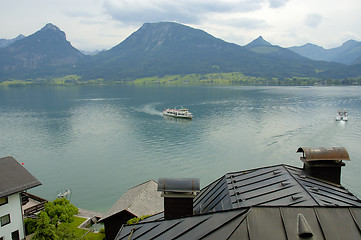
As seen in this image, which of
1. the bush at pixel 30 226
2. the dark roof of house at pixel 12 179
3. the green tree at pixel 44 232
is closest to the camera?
the green tree at pixel 44 232

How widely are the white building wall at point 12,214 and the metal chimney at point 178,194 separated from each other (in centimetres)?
1659

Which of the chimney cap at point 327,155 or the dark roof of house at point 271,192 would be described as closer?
the dark roof of house at point 271,192

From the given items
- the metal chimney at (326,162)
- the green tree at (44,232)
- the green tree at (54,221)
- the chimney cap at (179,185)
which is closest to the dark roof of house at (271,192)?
the metal chimney at (326,162)

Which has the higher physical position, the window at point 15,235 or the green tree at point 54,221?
the green tree at point 54,221

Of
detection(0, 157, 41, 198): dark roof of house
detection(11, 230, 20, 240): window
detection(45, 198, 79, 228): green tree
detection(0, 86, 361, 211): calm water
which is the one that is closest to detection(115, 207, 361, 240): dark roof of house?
detection(0, 157, 41, 198): dark roof of house

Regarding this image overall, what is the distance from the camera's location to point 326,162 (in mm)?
13531

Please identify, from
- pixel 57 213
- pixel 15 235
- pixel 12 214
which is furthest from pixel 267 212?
pixel 15 235

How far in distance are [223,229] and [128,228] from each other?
240 inches

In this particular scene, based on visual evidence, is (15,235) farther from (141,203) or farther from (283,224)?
(283,224)

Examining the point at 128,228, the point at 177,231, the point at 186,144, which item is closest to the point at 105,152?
the point at 186,144

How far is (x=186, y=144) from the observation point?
63031 mm

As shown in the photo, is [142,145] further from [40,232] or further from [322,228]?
[322,228]

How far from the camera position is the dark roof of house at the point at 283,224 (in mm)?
7121

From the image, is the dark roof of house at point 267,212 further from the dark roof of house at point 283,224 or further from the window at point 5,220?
the window at point 5,220
